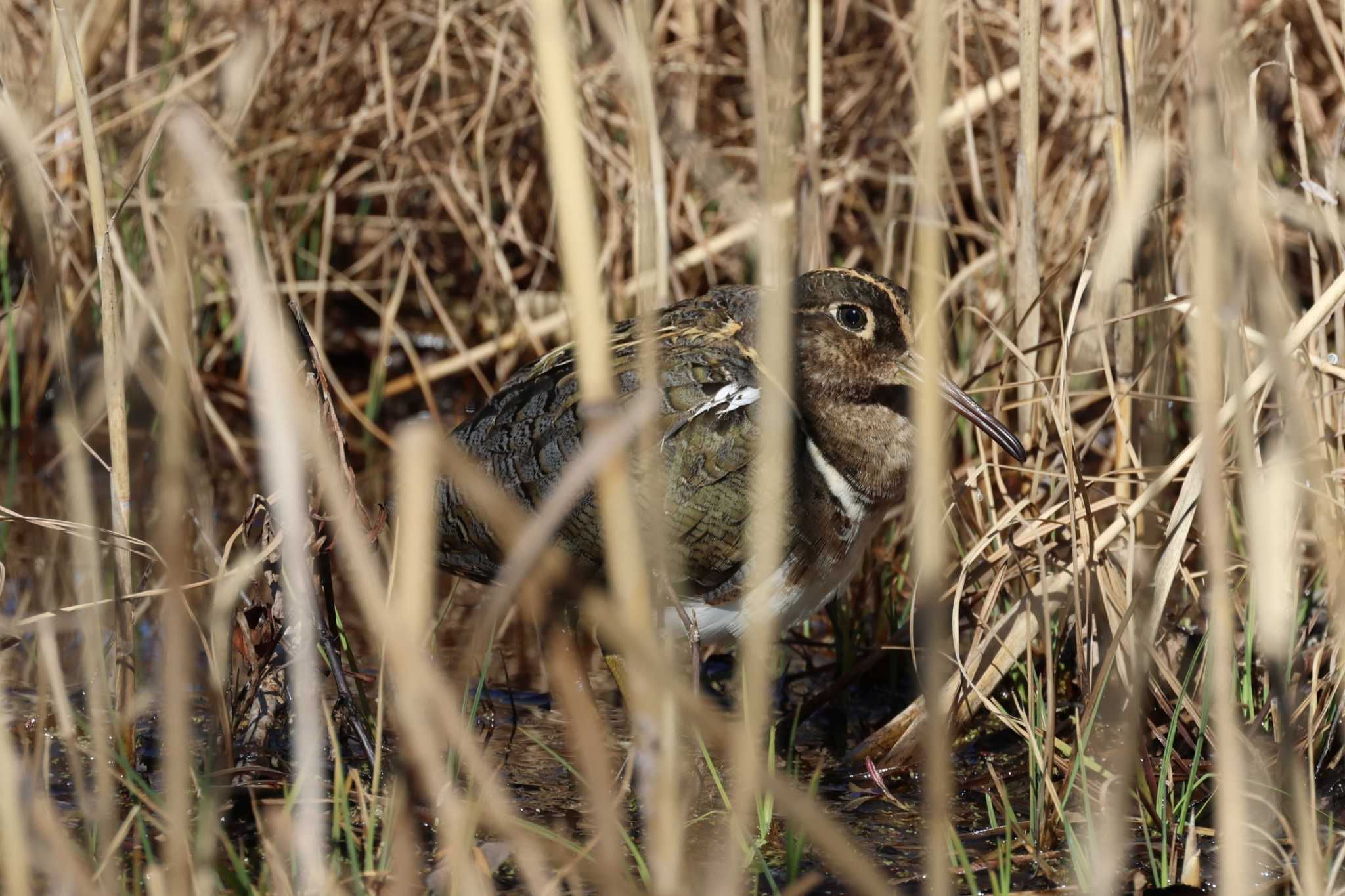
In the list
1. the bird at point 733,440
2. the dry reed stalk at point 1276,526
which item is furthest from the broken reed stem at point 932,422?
the bird at point 733,440

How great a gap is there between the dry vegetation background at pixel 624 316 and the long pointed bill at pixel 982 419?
0.25 feet

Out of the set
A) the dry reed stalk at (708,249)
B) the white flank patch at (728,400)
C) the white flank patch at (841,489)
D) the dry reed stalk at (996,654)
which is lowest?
the dry reed stalk at (996,654)

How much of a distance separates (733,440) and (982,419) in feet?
1.65

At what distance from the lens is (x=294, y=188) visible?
5.30 metres

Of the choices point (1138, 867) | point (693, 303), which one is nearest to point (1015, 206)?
point (693, 303)

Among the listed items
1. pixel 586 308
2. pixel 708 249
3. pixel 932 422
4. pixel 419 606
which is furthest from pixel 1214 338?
pixel 708 249

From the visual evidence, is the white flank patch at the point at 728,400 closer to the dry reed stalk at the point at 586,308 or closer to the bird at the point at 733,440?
the bird at the point at 733,440

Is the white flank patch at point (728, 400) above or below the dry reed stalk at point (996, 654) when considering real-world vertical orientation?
above

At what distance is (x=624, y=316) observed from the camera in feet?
16.4

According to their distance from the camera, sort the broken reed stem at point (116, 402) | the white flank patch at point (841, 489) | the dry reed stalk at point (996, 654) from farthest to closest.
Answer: the white flank patch at point (841, 489)
the dry reed stalk at point (996, 654)
the broken reed stem at point (116, 402)

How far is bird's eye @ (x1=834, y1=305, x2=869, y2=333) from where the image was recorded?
127 inches

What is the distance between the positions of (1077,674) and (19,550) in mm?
2751

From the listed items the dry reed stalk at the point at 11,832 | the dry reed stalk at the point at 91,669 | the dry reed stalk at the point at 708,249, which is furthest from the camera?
the dry reed stalk at the point at 708,249

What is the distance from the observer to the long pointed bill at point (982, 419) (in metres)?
3.10
